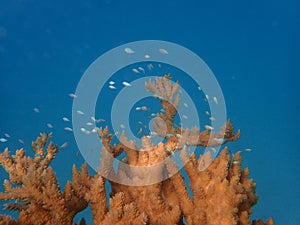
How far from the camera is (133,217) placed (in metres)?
2.63

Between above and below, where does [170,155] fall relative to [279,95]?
below

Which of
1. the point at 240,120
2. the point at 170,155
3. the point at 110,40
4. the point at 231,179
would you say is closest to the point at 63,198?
the point at 170,155

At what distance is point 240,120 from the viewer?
68.1 m

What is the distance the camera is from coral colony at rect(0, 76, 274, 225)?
2.79m

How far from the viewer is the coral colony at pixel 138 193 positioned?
2795 mm

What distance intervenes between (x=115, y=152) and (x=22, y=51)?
7249 cm

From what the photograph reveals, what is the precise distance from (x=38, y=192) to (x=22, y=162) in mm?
720

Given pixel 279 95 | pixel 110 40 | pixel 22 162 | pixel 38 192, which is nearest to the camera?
pixel 38 192

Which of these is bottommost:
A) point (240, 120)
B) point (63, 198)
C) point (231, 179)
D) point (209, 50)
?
point (63, 198)

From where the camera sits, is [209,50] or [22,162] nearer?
[22,162]

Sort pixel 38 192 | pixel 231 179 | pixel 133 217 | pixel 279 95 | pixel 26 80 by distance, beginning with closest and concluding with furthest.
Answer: pixel 133 217 → pixel 38 192 → pixel 231 179 → pixel 279 95 → pixel 26 80

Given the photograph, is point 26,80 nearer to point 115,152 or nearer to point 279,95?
point 279,95

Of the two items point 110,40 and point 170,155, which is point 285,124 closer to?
point 110,40

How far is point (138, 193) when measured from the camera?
3164 millimetres
